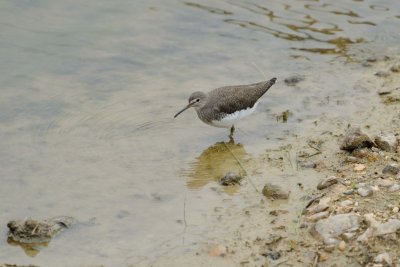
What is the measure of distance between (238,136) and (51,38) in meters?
5.01

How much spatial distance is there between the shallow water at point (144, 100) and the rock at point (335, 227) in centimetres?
145

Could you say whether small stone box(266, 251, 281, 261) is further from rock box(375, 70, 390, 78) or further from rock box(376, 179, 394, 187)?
rock box(375, 70, 390, 78)

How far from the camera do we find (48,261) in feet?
25.0

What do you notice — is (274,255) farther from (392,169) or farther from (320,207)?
(392,169)

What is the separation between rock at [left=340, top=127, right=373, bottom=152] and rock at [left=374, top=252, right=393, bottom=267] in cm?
297

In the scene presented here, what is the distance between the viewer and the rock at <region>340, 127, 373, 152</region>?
30.3 feet

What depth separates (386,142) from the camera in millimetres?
9203

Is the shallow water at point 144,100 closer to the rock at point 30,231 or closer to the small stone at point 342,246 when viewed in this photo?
the rock at point 30,231

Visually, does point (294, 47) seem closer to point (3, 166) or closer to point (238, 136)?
point (238, 136)

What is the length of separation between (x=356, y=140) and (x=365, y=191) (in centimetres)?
166

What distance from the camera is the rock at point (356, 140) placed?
923 cm

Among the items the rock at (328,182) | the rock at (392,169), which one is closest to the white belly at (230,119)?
the rock at (328,182)

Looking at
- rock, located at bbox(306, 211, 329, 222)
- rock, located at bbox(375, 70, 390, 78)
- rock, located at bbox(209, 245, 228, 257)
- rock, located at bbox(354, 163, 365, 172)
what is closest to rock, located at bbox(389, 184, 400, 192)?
rock, located at bbox(306, 211, 329, 222)

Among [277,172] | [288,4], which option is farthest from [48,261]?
[288,4]
